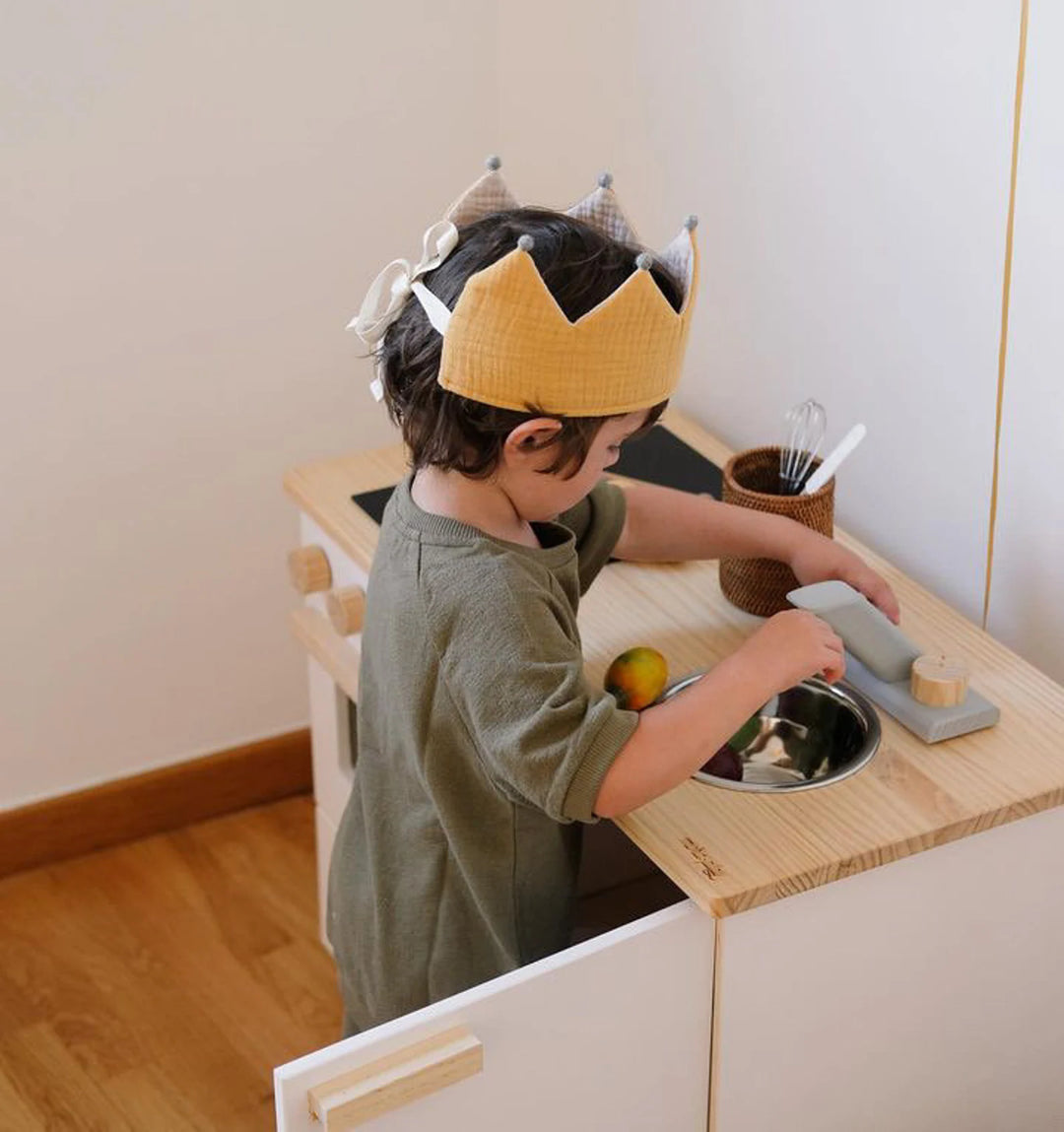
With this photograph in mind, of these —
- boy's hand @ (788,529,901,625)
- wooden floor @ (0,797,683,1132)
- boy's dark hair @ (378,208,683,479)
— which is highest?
boy's dark hair @ (378,208,683,479)

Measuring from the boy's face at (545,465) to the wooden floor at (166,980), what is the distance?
803 millimetres

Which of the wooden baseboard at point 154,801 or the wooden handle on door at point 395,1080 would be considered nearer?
the wooden handle on door at point 395,1080

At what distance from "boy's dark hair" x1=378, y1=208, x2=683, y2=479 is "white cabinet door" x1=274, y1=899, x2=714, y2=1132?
0.31 metres

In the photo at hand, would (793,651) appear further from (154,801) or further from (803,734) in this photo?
(154,801)

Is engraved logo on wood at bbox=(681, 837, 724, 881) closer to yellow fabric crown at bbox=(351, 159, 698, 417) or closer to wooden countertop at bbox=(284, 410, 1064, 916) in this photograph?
wooden countertop at bbox=(284, 410, 1064, 916)

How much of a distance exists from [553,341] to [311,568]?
56 cm

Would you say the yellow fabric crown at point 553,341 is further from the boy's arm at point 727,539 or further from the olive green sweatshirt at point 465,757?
the boy's arm at point 727,539

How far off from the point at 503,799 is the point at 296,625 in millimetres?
500

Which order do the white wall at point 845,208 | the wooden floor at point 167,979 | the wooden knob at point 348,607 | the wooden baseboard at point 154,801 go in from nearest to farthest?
the white wall at point 845,208, the wooden knob at point 348,607, the wooden floor at point 167,979, the wooden baseboard at point 154,801

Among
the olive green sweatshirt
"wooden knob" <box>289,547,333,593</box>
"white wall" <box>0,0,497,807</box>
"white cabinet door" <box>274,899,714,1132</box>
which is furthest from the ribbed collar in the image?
"white wall" <box>0,0,497,807</box>

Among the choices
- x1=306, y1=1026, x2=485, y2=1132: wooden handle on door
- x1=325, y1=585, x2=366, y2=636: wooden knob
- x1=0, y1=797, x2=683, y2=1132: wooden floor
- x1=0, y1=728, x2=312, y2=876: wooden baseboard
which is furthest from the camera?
x1=0, y1=728, x2=312, y2=876: wooden baseboard

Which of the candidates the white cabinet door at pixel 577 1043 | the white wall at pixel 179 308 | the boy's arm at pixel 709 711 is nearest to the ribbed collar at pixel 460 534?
the boy's arm at pixel 709 711

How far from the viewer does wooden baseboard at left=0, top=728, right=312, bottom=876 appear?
6.51 ft

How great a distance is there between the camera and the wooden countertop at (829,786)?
1084mm
